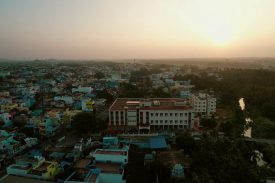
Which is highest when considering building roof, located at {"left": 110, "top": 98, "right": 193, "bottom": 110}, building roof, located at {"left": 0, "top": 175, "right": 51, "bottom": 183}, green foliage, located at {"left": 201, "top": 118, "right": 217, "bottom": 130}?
building roof, located at {"left": 110, "top": 98, "right": 193, "bottom": 110}

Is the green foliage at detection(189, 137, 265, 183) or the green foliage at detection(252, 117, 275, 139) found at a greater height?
the green foliage at detection(189, 137, 265, 183)

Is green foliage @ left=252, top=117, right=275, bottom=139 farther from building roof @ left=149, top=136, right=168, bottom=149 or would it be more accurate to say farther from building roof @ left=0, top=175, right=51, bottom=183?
building roof @ left=0, top=175, right=51, bottom=183

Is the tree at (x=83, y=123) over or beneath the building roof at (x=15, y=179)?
over

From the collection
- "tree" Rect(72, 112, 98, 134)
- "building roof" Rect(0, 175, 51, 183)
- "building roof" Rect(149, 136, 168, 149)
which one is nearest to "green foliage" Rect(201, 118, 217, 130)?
"building roof" Rect(149, 136, 168, 149)

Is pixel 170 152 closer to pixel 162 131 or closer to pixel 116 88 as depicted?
pixel 162 131

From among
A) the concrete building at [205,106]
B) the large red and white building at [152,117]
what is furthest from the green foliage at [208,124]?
the concrete building at [205,106]

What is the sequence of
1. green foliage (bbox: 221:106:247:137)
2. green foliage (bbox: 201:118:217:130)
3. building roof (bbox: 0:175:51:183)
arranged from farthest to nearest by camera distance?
green foliage (bbox: 201:118:217:130), green foliage (bbox: 221:106:247:137), building roof (bbox: 0:175:51:183)

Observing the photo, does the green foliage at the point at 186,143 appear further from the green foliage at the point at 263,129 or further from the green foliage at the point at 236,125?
the green foliage at the point at 263,129

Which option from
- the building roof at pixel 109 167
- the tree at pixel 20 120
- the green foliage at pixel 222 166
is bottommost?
the building roof at pixel 109 167

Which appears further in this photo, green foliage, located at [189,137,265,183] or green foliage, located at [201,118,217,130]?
green foliage, located at [201,118,217,130]

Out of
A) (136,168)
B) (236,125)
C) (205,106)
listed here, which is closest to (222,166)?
(136,168)

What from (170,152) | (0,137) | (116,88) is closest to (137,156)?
(170,152)

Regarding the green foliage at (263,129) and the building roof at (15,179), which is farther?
the green foliage at (263,129)
